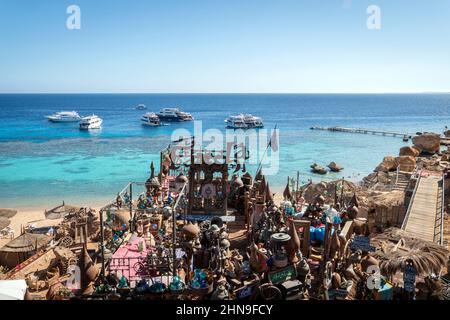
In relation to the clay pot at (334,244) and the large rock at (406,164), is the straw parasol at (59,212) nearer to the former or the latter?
the clay pot at (334,244)

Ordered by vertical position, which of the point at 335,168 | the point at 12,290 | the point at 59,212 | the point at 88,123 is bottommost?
the point at 59,212

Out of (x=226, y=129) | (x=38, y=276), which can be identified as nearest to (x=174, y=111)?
(x=226, y=129)

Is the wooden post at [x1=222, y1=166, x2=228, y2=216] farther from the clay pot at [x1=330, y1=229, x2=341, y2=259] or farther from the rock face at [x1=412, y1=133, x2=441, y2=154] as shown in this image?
the rock face at [x1=412, y1=133, x2=441, y2=154]

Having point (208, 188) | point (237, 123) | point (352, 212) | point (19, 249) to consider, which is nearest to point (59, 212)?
point (19, 249)

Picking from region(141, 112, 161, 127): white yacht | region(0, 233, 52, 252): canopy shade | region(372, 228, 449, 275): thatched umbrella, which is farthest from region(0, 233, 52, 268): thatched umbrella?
region(141, 112, 161, 127): white yacht

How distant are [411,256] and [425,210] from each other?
29.6 feet

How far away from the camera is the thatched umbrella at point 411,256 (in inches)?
417

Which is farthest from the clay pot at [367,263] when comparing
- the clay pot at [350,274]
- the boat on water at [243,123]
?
the boat on water at [243,123]

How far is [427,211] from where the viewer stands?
18328mm

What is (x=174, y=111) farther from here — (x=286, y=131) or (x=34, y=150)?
(x=34, y=150)

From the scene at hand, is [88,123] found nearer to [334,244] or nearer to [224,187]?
[224,187]

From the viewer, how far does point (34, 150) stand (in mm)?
56375

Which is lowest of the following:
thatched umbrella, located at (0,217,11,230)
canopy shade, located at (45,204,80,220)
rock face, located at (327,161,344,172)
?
thatched umbrella, located at (0,217,11,230)

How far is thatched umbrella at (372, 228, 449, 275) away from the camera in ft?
34.8
